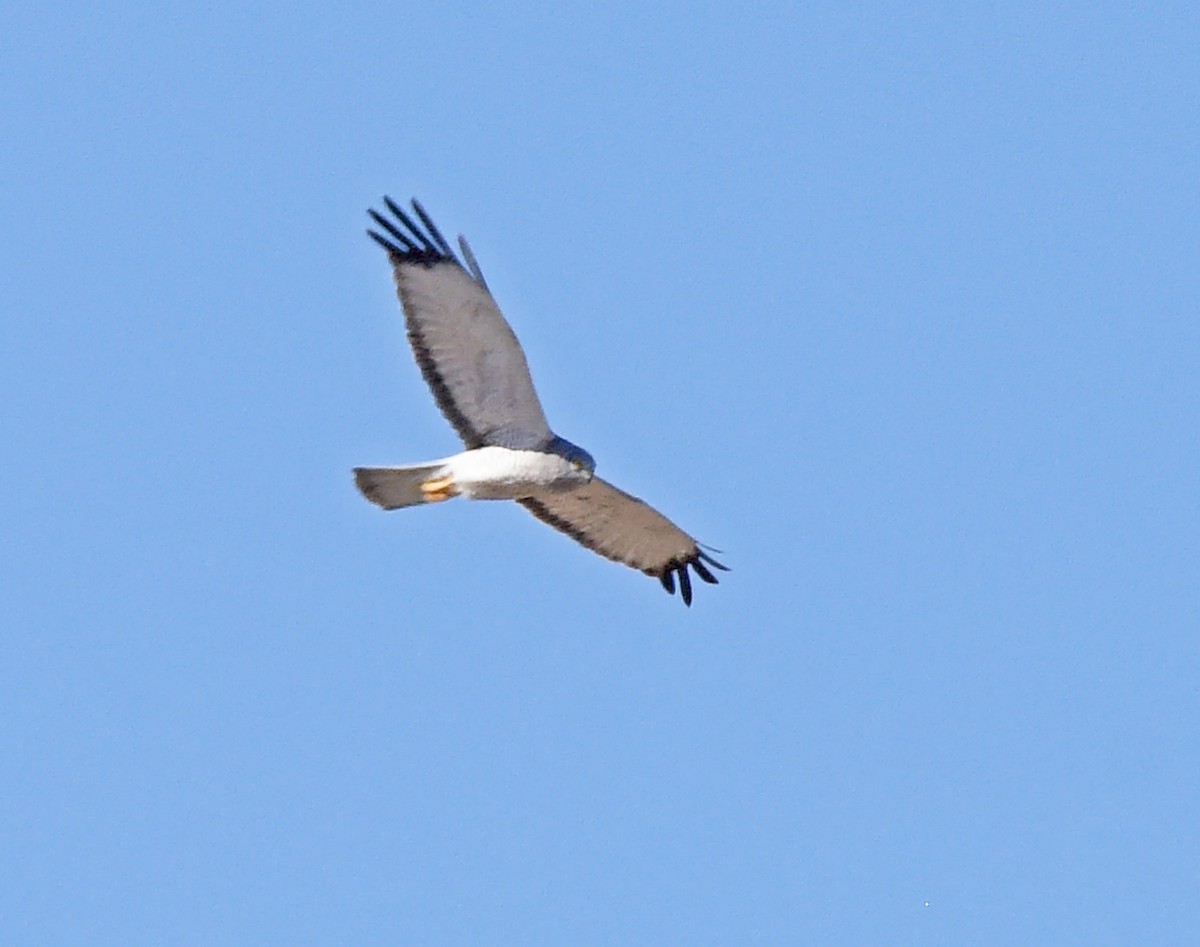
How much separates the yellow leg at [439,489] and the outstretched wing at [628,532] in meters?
1.38

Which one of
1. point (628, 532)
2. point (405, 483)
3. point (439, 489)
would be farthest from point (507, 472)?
point (628, 532)

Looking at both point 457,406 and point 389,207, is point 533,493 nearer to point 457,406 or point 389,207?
point 457,406

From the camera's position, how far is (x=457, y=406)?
16000mm

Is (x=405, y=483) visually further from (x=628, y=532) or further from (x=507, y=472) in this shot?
(x=628, y=532)

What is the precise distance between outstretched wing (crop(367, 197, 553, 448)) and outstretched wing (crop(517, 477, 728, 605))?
1.14 metres

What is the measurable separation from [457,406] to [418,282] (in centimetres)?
92

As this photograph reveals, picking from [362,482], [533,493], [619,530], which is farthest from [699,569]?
[362,482]

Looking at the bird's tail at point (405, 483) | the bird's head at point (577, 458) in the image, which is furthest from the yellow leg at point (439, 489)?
the bird's head at point (577, 458)

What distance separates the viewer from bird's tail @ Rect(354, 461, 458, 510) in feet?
51.4

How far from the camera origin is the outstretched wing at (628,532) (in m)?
17.2

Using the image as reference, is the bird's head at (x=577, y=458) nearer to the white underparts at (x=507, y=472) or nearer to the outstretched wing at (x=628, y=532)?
the white underparts at (x=507, y=472)

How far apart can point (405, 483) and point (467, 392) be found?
0.80 meters

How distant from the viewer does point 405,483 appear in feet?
51.6

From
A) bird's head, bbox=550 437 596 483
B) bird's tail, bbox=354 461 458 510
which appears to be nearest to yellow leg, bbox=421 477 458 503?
bird's tail, bbox=354 461 458 510
